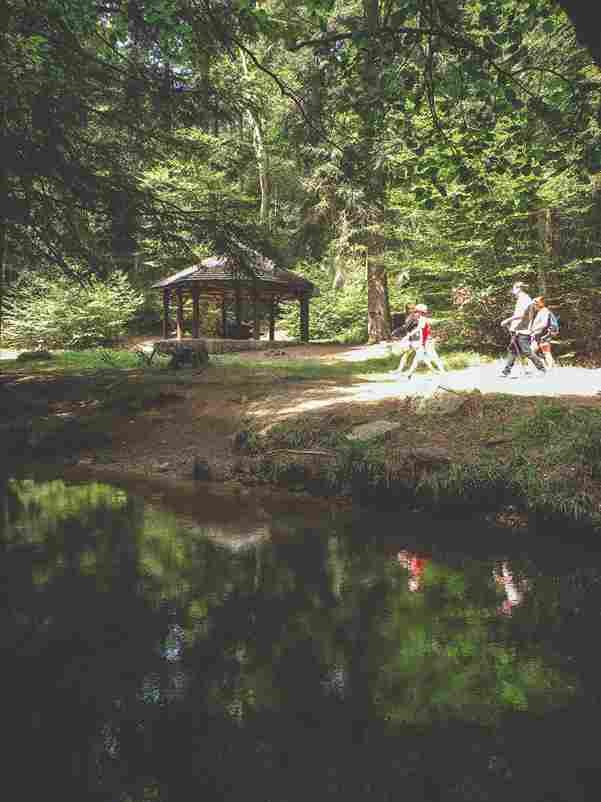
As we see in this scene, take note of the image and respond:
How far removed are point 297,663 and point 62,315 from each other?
88.9 feet

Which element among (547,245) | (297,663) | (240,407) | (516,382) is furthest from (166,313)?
(297,663)

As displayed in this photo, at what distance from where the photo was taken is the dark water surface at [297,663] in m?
2.93

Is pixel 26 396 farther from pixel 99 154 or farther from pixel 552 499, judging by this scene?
pixel 552 499

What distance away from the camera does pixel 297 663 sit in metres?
3.95

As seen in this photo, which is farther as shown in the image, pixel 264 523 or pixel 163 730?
pixel 264 523

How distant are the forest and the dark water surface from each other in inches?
134

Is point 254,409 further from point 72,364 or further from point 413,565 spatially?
point 72,364

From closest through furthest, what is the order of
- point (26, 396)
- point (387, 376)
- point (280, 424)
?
point (280, 424)
point (26, 396)
point (387, 376)

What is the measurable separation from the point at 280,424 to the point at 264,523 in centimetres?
274

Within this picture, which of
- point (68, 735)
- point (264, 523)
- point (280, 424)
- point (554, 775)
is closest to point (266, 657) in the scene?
point (68, 735)

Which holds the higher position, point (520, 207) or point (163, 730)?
point (520, 207)

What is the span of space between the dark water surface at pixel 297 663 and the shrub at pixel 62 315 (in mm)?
23428

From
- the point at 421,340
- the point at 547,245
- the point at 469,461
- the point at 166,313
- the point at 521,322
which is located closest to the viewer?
the point at 469,461

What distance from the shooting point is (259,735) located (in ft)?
10.5
